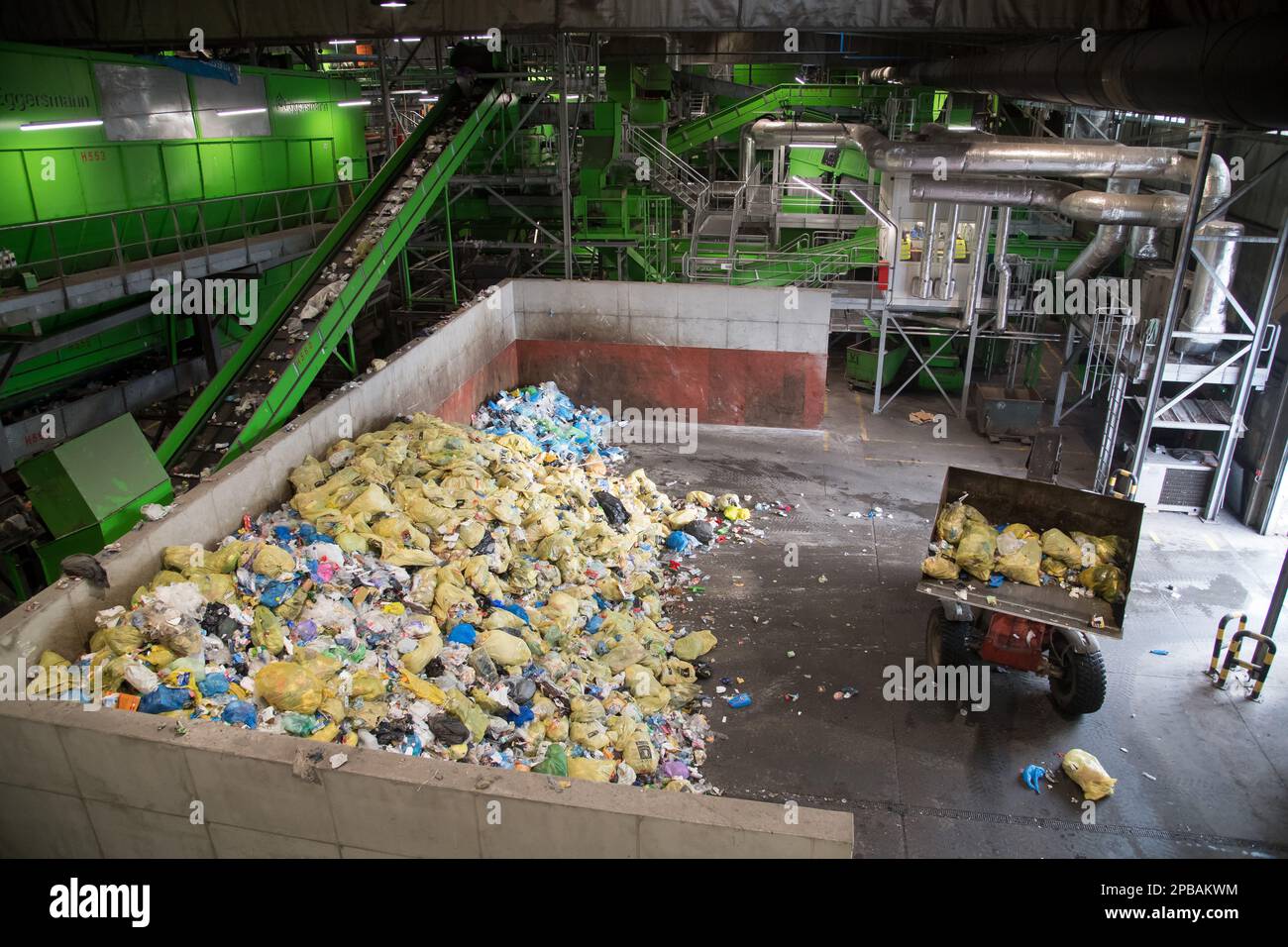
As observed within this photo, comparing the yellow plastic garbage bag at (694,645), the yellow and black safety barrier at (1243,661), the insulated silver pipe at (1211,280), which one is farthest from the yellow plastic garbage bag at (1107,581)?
the insulated silver pipe at (1211,280)

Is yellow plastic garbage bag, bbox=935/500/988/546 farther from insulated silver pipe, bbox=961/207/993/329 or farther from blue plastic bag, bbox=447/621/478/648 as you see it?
insulated silver pipe, bbox=961/207/993/329

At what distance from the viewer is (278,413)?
859 centimetres

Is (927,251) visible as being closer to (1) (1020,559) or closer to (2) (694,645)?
(1) (1020,559)

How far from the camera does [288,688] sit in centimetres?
520

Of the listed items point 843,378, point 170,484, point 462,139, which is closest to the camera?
point 170,484

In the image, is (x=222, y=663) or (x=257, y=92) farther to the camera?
(x=257, y=92)

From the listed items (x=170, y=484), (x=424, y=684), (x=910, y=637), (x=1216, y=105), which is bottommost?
(x=910, y=637)

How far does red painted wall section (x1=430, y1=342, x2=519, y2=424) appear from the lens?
36.3 feet

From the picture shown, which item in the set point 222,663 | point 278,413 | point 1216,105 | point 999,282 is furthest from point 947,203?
point 222,663

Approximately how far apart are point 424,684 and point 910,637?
4.58 metres

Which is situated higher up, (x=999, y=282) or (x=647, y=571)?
(x=999, y=282)

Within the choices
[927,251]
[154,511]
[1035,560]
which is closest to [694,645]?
[1035,560]

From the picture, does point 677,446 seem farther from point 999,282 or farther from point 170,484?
point 170,484

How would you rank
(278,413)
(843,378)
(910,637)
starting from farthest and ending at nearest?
(843,378), (278,413), (910,637)
